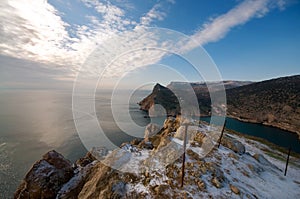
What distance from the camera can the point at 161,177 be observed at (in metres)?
16.5

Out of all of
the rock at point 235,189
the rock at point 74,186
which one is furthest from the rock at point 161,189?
the rock at point 74,186

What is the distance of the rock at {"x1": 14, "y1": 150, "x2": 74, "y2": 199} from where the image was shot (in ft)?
57.0

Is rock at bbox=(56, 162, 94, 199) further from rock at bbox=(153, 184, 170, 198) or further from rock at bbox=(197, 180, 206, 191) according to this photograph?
rock at bbox=(197, 180, 206, 191)

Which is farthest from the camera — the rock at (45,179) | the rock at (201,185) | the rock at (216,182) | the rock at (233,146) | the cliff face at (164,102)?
the cliff face at (164,102)

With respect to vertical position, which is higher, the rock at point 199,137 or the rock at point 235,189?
the rock at point 199,137

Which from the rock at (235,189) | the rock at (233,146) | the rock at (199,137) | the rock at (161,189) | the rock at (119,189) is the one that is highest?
the rock at (199,137)

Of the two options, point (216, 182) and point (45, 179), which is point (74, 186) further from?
point (216, 182)

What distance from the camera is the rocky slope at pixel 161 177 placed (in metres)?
15.2

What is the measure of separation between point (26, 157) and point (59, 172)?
34.3m

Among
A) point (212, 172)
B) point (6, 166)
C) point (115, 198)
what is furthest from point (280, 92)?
point (6, 166)

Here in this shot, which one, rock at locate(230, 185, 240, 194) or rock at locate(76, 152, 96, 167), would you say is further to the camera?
rock at locate(76, 152, 96, 167)

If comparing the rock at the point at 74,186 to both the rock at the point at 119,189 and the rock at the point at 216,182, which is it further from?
the rock at the point at 216,182

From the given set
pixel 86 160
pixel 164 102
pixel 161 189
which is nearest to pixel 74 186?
pixel 86 160

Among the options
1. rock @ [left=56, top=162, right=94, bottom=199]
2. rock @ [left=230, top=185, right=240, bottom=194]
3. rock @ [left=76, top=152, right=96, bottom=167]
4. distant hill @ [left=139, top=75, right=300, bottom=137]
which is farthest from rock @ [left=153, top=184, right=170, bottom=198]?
distant hill @ [left=139, top=75, right=300, bottom=137]
